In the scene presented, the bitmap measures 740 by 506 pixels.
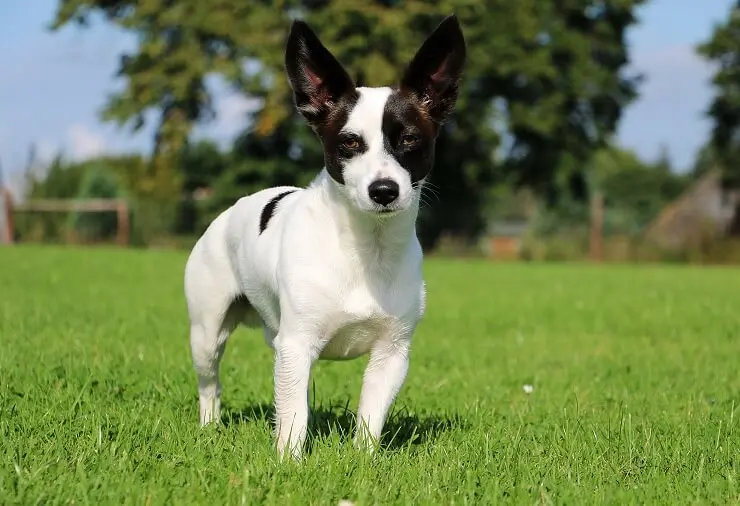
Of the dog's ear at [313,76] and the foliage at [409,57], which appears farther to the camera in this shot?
the foliage at [409,57]

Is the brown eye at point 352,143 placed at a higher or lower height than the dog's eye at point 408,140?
lower

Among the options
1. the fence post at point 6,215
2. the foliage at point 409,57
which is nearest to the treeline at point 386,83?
the foliage at point 409,57

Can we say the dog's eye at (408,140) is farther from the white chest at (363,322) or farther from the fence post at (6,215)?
the fence post at (6,215)

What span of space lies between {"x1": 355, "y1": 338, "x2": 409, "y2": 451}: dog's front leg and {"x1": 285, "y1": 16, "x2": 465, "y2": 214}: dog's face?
2.39 ft

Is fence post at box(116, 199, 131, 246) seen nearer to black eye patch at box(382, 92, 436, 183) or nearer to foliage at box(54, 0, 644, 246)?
foliage at box(54, 0, 644, 246)

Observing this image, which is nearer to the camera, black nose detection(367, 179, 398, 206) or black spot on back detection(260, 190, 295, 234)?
black nose detection(367, 179, 398, 206)

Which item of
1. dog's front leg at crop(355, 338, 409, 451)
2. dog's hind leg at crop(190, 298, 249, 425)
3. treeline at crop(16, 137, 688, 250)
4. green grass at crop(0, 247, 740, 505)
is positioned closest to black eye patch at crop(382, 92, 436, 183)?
dog's front leg at crop(355, 338, 409, 451)

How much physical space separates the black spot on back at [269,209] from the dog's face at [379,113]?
60 centimetres

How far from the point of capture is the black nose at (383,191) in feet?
13.5

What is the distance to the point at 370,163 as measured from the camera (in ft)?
13.9

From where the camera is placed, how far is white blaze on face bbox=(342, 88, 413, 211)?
4.17m

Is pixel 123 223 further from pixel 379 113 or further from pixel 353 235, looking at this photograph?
pixel 379 113

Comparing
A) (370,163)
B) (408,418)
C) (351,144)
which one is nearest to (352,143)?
(351,144)

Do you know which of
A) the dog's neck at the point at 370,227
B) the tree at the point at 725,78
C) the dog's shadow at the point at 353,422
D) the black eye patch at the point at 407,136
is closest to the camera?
the black eye patch at the point at 407,136
